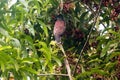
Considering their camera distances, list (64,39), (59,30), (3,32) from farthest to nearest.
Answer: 1. (64,39)
2. (59,30)
3. (3,32)

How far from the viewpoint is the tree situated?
1136mm

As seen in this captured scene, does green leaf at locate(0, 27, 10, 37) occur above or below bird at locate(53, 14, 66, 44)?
below

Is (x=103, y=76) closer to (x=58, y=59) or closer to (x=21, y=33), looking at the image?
(x=58, y=59)

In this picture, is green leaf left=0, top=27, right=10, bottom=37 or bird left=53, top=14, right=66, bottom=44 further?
bird left=53, top=14, right=66, bottom=44

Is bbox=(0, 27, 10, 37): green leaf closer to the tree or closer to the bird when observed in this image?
the tree

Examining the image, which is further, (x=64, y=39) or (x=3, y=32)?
(x=64, y=39)

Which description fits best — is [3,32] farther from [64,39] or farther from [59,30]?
[64,39]

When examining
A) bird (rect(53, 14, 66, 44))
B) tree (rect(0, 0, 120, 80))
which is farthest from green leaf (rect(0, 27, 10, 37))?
bird (rect(53, 14, 66, 44))

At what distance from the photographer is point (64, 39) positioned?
52.7 inches

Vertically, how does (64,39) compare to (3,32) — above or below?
above

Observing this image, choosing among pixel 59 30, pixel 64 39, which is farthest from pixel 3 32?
pixel 64 39

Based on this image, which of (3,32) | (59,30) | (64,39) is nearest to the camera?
(3,32)

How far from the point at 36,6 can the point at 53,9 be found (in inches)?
4.1

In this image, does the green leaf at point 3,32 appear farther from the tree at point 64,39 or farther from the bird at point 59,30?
the bird at point 59,30
